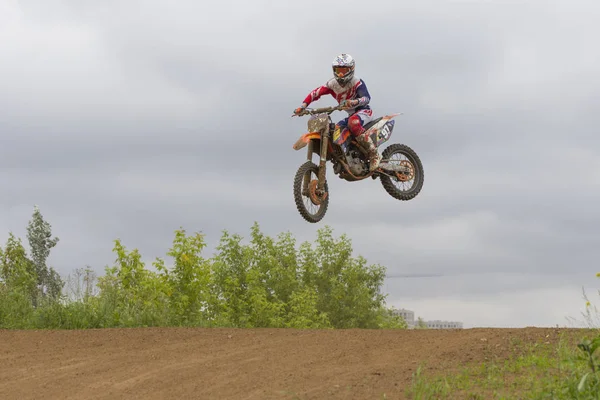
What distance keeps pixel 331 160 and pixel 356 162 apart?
1.95ft

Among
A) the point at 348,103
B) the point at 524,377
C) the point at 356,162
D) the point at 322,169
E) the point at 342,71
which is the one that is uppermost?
the point at 342,71

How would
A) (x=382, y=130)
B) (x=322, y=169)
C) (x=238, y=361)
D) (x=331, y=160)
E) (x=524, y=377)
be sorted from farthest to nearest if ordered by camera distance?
(x=382, y=130) < (x=331, y=160) < (x=322, y=169) < (x=238, y=361) < (x=524, y=377)

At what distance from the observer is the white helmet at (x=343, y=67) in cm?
1391

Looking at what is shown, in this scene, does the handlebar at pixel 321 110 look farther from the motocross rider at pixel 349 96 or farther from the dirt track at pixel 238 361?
the dirt track at pixel 238 361

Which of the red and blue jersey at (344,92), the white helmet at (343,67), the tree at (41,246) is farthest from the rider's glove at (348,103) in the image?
the tree at (41,246)

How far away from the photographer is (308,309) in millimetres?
36812

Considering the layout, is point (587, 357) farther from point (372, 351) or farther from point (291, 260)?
point (291, 260)

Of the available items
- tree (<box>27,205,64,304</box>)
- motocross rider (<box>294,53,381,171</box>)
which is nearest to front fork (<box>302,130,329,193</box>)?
motocross rider (<box>294,53,381,171</box>)

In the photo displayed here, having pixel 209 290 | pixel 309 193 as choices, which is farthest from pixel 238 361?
pixel 209 290

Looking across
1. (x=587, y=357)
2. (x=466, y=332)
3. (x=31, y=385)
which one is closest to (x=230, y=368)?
(x=31, y=385)

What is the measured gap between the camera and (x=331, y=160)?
1427cm

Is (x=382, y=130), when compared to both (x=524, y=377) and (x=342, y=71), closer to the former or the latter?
(x=342, y=71)

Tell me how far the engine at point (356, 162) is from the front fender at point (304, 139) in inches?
35.4

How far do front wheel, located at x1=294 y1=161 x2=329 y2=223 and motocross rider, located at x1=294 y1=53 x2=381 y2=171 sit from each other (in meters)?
1.00
